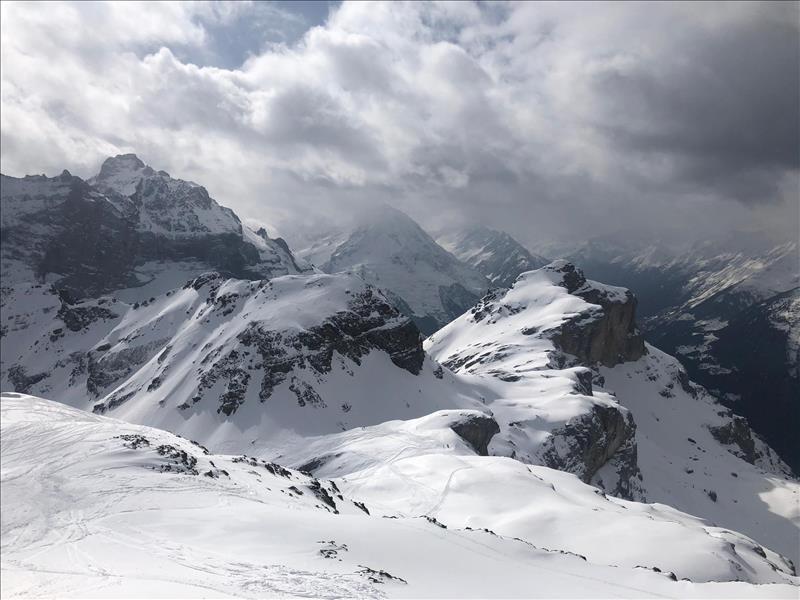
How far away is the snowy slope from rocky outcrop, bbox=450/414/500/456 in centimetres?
416

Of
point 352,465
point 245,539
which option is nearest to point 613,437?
point 352,465

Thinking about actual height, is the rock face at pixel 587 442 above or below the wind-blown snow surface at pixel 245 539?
above

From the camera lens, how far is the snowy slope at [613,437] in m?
116

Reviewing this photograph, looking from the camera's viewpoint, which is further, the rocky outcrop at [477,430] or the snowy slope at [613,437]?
the snowy slope at [613,437]

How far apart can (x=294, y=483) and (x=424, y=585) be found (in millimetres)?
24403

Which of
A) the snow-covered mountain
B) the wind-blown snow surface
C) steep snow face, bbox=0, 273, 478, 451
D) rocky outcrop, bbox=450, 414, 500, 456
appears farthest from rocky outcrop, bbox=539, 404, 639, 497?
the wind-blown snow surface

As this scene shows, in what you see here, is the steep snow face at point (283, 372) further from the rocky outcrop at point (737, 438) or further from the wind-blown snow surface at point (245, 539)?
the rocky outcrop at point (737, 438)

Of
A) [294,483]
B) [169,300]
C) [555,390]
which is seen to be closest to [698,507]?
[555,390]

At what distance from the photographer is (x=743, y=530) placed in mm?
131875

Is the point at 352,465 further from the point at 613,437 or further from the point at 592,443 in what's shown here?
the point at 613,437

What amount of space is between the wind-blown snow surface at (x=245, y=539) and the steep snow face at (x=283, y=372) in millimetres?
54941

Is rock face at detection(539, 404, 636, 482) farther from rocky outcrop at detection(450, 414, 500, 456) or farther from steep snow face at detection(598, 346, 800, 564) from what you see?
rocky outcrop at detection(450, 414, 500, 456)

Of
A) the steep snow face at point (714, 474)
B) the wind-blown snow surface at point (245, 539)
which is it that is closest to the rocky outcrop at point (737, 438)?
the steep snow face at point (714, 474)

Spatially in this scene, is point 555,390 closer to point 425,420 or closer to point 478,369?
point 478,369
